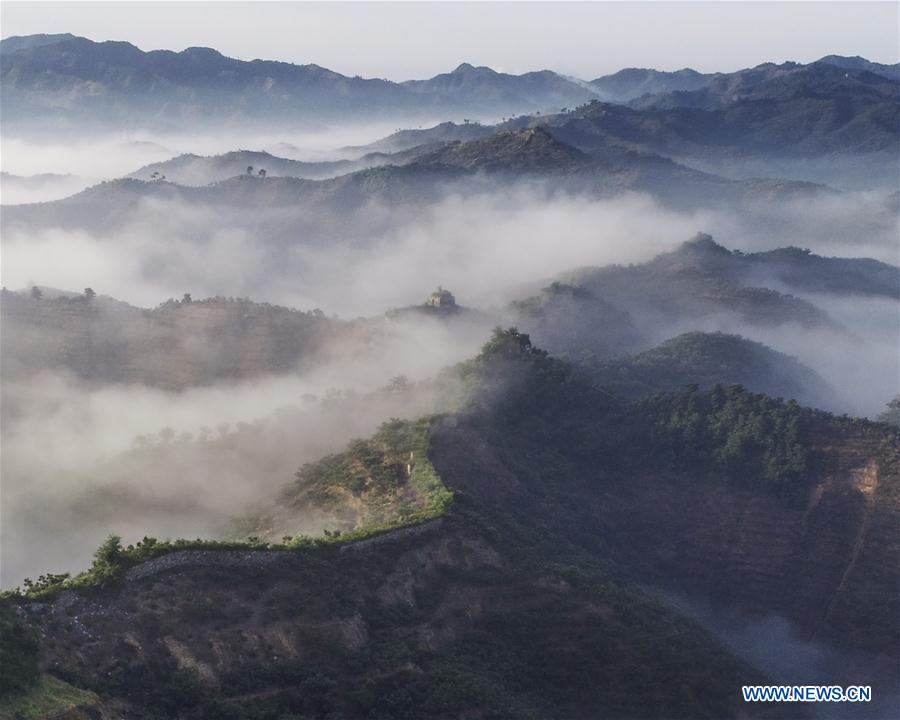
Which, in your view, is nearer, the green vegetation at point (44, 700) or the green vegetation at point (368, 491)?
the green vegetation at point (44, 700)

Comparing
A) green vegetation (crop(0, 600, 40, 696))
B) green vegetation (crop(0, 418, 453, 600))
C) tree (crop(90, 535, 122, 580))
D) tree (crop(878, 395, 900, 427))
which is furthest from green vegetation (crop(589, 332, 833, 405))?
green vegetation (crop(0, 600, 40, 696))

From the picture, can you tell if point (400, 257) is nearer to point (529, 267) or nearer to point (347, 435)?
point (529, 267)

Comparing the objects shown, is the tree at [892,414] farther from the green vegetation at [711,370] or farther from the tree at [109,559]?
the tree at [109,559]

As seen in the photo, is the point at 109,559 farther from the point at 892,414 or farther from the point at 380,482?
the point at 892,414

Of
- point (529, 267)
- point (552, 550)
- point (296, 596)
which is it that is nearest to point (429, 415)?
point (552, 550)

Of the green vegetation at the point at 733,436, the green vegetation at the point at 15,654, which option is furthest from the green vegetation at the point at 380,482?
the green vegetation at the point at 15,654

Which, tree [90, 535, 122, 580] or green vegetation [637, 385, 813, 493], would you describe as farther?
green vegetation [637, 385, 813, 493]

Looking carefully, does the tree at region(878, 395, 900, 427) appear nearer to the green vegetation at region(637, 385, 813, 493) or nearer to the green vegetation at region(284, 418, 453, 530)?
the green vegetation at region(637, 385, 813, 493)

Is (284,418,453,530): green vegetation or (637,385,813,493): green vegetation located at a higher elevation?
(284,418,453,530): green vegetation
